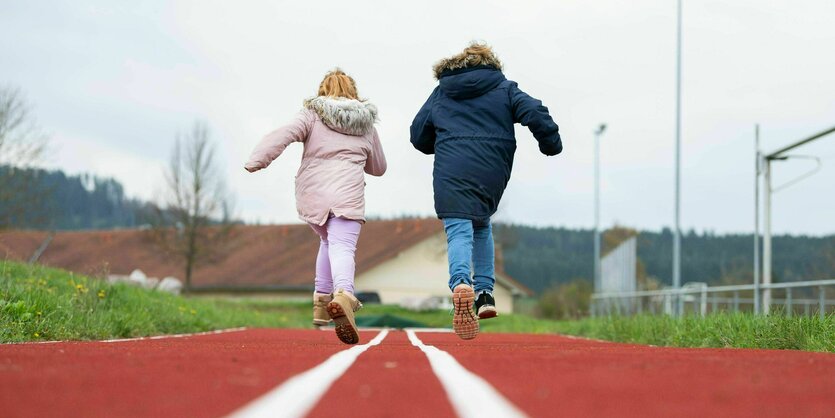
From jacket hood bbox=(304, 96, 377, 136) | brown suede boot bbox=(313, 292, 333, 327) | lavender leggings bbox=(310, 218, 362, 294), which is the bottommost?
brown suede boot bbox=(313, 292, 333, 327)

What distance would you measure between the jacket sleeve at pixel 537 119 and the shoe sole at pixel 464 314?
150 cm

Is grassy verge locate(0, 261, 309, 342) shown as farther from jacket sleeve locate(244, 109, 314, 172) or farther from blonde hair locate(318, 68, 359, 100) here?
blonde hair locate(318, 68, 359, 100)

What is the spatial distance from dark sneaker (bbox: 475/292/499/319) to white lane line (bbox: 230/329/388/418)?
12.0 feet

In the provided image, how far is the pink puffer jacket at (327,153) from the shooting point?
8.68 meters

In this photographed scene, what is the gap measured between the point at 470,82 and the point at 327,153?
4.27 ft

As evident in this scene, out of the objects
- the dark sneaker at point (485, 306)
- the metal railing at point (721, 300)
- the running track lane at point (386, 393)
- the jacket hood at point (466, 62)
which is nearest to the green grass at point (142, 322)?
the metal railing at point (721, 300)

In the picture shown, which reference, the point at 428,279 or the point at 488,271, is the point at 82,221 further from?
the point at 488,271

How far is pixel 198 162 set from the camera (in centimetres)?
4816

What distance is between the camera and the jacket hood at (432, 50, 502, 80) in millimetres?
8781

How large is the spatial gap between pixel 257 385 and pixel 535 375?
1.13 metres

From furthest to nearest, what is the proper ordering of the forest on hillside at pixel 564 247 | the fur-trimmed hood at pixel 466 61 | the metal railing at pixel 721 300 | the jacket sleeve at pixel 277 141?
the forest on hillside at pixel 564 247, the metal railing at pixel 721 300, the fur-trimmed hood at pixel 466 61, the jacket sleeve at pixel 277 141

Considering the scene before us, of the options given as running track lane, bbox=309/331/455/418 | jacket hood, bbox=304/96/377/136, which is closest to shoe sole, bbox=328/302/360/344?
jacket hood, bbox=304/96/377/136

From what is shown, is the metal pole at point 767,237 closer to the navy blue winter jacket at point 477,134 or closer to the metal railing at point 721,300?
the metal railing at point 721,300

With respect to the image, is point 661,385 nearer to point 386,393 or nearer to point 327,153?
point 386,393
